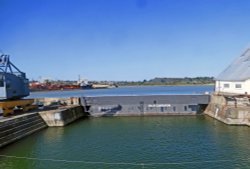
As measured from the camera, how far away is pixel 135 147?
901 inches

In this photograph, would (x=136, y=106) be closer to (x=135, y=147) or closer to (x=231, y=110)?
(x=231, y=110)

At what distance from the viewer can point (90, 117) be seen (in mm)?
41812

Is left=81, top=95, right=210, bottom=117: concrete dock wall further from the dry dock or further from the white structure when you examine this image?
the white structure

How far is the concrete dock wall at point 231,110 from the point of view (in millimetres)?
30844

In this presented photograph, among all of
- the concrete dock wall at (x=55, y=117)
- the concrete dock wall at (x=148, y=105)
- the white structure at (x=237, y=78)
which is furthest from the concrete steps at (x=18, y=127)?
the white structure at (x=237, y=78)

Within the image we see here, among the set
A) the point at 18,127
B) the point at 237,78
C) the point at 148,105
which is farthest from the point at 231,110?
the point at 18,127

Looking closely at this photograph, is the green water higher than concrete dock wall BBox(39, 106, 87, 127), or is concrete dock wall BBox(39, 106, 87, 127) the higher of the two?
concrete dock wall BBox(39, 106, 87, 127)

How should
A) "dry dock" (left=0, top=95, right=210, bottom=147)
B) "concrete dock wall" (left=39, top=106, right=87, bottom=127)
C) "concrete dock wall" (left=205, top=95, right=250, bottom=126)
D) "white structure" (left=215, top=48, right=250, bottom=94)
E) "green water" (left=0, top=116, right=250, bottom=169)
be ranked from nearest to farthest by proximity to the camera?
"green water" (left=0, top=116, right=250, bottom=169) → "concrete dock wall" (left=205, top=95, right=250, bottom=126) → "concrete dock wall" (left=39, top=106, right=87, bottom=127) → "white structure" (left=215, top=48, right=250, bottom=94) → "dry dock" (left=0, top=95, right=210, bottom=147)

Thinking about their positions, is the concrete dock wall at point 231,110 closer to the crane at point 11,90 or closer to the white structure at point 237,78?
the white structure at point 237,78

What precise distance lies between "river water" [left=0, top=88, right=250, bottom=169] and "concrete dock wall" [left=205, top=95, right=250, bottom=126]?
3.67 ft

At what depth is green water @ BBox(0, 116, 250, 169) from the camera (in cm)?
1897

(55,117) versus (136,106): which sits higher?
(136,106)

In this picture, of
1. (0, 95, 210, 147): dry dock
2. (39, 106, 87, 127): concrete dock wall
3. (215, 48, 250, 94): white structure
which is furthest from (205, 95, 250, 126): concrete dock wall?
(39, 106, 87, 127): concrete dock wall

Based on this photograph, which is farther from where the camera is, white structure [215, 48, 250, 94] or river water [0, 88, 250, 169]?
white structure [215, 48, 250, 94]
